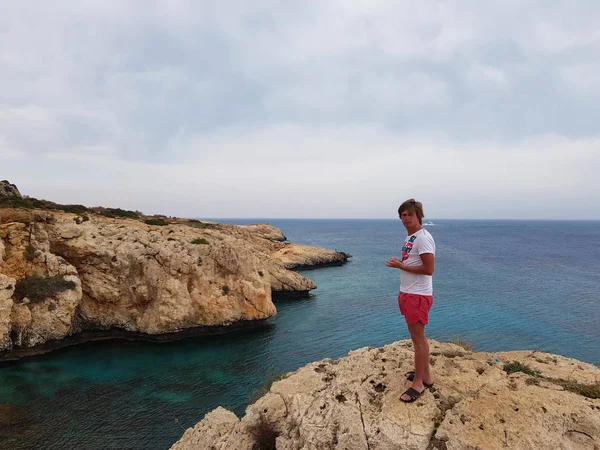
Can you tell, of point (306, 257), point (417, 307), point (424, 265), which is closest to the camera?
point (424, 265)

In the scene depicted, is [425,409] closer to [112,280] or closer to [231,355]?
[231,355]

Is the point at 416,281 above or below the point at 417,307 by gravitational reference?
above

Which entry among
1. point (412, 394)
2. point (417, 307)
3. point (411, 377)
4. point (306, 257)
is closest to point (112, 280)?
point (411, 377)

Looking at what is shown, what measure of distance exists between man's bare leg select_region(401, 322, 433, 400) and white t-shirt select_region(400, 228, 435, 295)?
0.70 m

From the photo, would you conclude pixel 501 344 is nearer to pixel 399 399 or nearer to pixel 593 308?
pixel 593 308

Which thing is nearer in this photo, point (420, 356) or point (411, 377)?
point (420, 356)

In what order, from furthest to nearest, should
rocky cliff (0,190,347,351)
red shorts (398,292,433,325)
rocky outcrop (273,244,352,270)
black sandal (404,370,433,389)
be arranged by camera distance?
rocky outcrop (273,244,352,270)
rocky cliff (0,190,347,351)
black sandal (404,370,433,389)
red shorts (398,292,433,325)

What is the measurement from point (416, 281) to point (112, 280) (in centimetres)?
2620

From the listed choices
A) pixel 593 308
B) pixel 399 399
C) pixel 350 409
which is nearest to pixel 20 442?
pixel 350 409

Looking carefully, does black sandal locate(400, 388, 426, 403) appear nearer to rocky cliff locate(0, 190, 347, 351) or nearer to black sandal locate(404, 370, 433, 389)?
black sandal locate(404, 370, 433, 389)

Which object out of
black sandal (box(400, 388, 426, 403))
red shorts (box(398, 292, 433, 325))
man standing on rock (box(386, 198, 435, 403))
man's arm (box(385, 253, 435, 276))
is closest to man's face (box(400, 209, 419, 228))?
man standing on rock (box(386, 198, 435, 403))

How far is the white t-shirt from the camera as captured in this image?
6.73 meters

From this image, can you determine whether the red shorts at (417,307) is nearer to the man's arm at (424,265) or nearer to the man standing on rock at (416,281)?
the man standing on rock at (416,281)

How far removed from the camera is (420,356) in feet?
23.3
